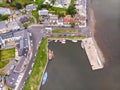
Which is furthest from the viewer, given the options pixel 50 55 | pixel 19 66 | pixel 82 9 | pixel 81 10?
pixel 82 9

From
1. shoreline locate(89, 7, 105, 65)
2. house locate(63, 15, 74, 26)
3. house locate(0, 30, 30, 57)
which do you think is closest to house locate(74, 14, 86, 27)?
house locate(63, 15, 74, 26)

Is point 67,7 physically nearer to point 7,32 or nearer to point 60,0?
point 60,0

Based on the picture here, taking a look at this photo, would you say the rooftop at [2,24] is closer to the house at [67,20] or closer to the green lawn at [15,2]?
the green lawn at [15,2]

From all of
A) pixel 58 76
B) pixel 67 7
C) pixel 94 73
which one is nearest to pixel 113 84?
pixel 94 73

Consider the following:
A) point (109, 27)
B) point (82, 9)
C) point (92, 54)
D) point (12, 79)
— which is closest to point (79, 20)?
point (82, 9)

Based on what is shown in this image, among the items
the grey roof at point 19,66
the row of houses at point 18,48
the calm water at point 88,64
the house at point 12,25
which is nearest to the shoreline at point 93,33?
the calm water at point 88,64

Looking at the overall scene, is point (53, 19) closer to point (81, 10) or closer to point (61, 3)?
point (61, 3)
